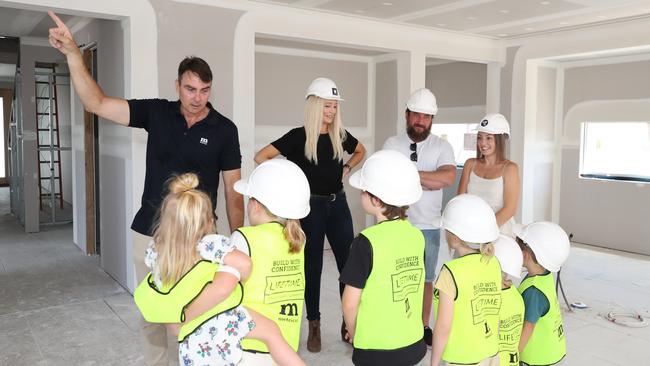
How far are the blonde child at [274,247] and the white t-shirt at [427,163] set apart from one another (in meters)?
1.38

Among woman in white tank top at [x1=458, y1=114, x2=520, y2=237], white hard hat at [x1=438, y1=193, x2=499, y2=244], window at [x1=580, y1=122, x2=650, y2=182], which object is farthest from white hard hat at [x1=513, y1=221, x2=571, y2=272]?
window at [x1=580, y1=122, x2=650, y2=182]

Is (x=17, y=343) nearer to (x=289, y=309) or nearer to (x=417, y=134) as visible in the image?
(x=289, y=309)

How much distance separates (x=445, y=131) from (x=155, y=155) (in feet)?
22.2

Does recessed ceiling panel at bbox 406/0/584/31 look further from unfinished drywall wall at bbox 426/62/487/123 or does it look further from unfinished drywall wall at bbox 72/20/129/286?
unfinished drywall wall at bbox 72/20/129/286

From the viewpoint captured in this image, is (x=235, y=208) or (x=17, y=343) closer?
(x=235, y=208)

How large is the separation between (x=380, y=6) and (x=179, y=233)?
3782 mm

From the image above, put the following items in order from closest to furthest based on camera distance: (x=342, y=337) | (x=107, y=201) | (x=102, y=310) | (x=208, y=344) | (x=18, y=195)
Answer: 1. (x=208, y=344)
2. (x=342, y=337)
3. (x=102, y=310)
4. (x=107, y=201)
5. (x=18, y=195)

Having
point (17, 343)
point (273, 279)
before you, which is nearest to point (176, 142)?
point (273, 279)

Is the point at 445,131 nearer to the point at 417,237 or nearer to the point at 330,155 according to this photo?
the point at 330,155

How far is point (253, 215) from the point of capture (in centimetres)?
195

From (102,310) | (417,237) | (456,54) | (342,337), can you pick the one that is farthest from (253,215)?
(456,54)

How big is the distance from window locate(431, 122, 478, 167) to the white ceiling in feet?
7.97

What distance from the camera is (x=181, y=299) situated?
1673mm

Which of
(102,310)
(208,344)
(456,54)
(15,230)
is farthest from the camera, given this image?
(15,230)
